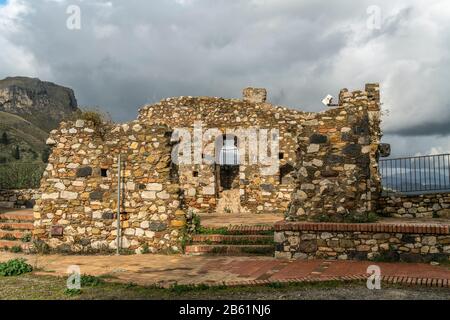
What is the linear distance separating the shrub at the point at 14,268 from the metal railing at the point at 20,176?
36.5 feet

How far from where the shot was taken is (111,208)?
9.72 m

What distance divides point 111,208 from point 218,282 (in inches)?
163

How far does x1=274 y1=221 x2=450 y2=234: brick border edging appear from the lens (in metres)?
7.71

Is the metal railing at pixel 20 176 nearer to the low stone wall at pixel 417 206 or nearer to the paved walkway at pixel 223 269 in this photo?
the paved walkway at pixel 223 269

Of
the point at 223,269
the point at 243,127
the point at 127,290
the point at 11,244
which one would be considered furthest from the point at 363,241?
the point at 243,127

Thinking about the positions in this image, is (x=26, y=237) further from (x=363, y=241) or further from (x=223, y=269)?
(x=363, y=241)

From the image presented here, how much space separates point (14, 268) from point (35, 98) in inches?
5347

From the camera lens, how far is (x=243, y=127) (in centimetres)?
1673

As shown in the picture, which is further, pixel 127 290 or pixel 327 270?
pixel 327 270

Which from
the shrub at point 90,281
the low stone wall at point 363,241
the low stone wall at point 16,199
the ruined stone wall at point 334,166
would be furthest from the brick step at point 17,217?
the ruined stone wall at point 334,166

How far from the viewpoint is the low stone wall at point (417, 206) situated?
1205 centimetres

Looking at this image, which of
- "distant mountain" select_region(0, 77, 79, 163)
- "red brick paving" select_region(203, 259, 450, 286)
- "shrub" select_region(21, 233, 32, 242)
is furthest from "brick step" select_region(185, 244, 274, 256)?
"distant mountain" select_region(0, 77, 79, 163)
